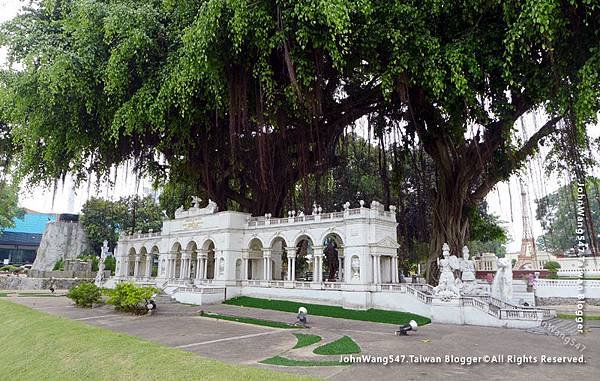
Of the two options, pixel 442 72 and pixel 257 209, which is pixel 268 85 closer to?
pixel 442 72

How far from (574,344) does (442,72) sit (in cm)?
819

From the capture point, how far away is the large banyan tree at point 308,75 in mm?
12047

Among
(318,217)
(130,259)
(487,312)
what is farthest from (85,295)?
(487,312)

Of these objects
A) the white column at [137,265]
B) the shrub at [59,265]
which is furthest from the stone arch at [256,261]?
the shrub at [59,265]

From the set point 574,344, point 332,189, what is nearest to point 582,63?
point 574,344

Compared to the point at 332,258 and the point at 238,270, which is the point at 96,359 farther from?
the point at 332,258

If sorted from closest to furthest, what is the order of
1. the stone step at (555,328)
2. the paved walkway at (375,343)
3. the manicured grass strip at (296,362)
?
1. the paved walkway at (375,343)
2. the manicured grass strip at (296,362)
3. the stone step at (555,328)

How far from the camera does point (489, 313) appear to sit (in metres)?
13.6

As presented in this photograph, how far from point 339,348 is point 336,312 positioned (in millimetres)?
7962

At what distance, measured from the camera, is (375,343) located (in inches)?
400

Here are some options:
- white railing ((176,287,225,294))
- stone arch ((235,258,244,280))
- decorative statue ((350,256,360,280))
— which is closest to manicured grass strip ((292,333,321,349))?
decorative statue ((350,256,360,280))

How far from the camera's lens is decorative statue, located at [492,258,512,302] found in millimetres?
15828

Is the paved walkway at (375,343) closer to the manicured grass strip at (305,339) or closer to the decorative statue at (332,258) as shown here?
the manicured grass strip at (305,339)

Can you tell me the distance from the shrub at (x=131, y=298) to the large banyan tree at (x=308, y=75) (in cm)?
599
